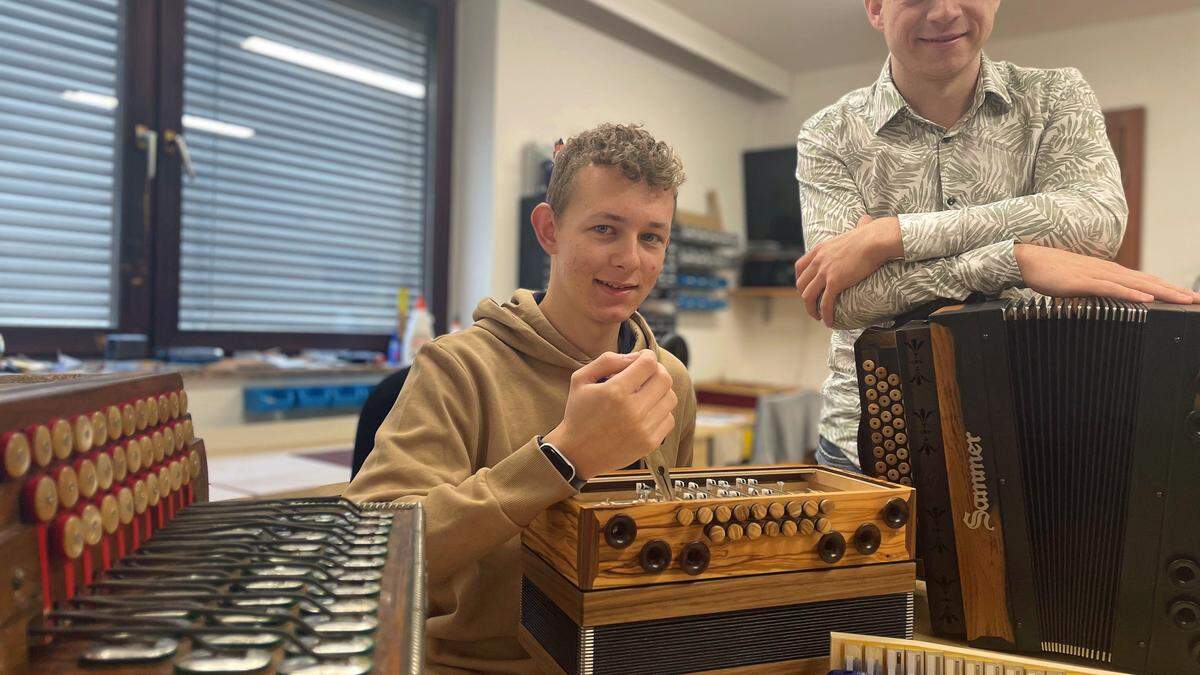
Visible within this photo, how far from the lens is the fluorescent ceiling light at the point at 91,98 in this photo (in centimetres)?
266

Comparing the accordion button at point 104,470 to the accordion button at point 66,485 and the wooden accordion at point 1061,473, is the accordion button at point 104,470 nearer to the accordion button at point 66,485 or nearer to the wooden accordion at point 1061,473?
the accordion button at point 66,485

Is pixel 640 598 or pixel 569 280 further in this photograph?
pixel 569 280

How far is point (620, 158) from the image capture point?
121cm

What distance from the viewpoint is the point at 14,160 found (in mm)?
2533

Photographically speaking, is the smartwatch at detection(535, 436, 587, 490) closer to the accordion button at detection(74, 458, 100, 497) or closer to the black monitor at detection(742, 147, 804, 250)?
the accordion button at detection(74, 458, 100, 497)

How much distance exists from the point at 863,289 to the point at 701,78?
4.34m

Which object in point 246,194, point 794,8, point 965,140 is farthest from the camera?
point 794,8

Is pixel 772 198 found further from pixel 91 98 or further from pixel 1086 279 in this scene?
pixel 1086 279

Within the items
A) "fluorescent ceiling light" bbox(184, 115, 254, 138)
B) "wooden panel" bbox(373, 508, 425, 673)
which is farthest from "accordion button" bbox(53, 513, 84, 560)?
"fluorescent ceiling light" bbox(184, 115, 254, 138)

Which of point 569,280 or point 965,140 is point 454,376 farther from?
point 965,140

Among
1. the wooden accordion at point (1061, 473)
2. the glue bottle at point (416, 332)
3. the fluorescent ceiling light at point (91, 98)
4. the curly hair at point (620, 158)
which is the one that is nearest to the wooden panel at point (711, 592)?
the wooden accordion at point (1061, 473)

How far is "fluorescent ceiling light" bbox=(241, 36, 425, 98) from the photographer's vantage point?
3176mm

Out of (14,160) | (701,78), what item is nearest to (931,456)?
(14,160)

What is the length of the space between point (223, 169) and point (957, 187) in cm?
274
